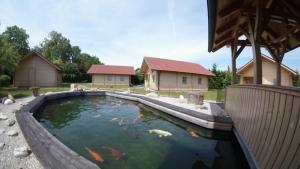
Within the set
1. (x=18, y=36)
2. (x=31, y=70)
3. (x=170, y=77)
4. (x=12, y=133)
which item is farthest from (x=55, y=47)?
(x=12, y=133)

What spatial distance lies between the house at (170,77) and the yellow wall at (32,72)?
1430 cm

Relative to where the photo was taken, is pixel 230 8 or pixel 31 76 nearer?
pixel 230 8

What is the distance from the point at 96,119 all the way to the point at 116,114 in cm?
163

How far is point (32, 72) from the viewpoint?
25.6 meters

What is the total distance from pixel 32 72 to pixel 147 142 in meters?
24.9

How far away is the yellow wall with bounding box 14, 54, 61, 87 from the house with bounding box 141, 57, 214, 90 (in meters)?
14.3

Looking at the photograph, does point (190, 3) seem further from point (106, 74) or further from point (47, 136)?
point (106, 74)

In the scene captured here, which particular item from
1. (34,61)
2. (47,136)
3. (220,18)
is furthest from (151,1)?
(34,61)

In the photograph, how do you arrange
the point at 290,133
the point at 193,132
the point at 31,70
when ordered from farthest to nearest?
the point at 31,70 < the point at 193,132 < the point at 290,133

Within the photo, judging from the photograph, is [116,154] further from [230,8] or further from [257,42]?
[230,8]

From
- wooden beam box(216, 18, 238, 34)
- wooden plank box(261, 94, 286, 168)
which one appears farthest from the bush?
wooden plank box(261, 94, 286, 168)

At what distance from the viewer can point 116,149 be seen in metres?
6.24

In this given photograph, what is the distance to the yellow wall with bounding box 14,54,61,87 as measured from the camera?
83.2 ft

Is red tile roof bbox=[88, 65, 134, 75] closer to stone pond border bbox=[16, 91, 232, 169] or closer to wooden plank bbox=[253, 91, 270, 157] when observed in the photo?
stone pond border bbox=[16, 91, 232, 169]
